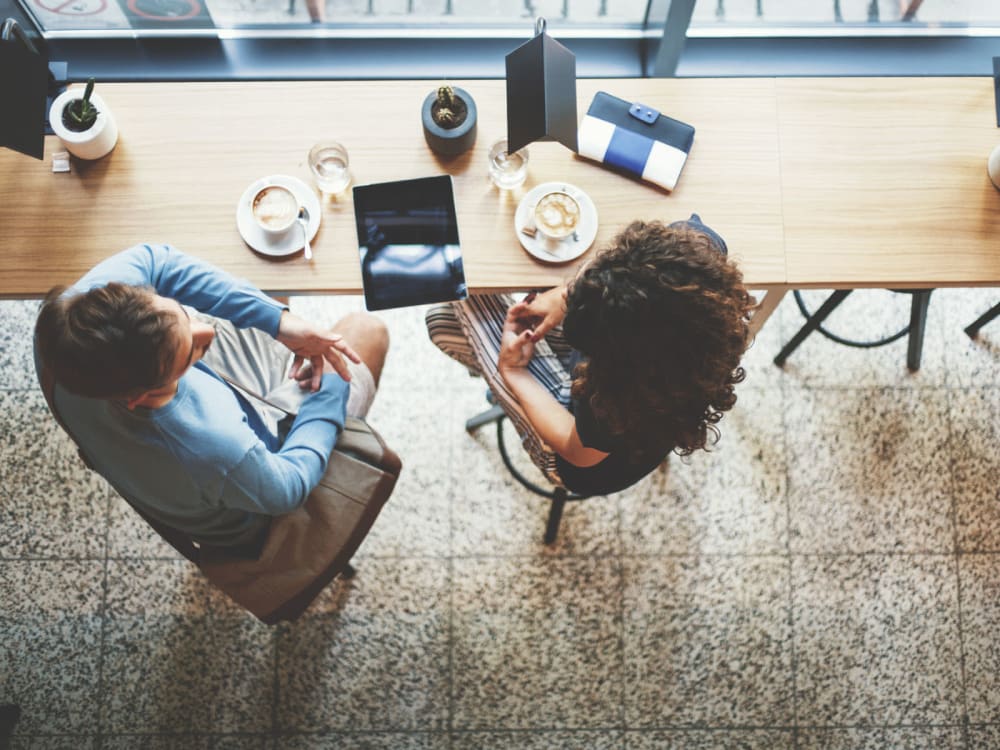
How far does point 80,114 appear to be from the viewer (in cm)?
152

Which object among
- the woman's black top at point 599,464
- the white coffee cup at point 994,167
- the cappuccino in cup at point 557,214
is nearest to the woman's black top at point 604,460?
the woman's black top at point 599,464

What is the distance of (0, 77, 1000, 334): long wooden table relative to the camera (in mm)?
1546

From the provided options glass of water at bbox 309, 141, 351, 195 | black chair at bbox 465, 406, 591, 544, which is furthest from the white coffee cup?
glass of water at bbox 309, 141, 351, 195

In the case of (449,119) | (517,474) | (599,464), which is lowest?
(517,474)

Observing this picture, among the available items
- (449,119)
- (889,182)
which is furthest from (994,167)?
(449,119)

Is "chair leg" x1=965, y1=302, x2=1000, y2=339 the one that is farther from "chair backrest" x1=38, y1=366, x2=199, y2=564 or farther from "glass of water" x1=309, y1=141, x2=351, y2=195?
"chair backrest" x1=38, y1=366, x2=199, y2=564

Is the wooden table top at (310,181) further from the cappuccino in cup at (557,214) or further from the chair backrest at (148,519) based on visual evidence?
the chair backrest at (148,519)

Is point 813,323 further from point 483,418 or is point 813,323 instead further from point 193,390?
point 193,390

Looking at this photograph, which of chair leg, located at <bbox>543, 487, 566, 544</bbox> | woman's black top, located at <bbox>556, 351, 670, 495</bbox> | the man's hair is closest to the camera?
the man's hair

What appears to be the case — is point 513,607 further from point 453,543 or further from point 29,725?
point 29,725

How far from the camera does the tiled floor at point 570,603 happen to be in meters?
2.06

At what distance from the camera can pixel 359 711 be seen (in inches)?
81.2

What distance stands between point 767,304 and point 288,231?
1.09 meters

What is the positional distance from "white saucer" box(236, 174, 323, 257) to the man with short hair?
0.32 feet
